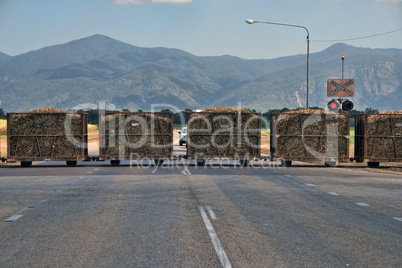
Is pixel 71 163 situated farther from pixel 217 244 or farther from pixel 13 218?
pixel 217 244

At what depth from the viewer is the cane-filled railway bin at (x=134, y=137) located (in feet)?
77.1

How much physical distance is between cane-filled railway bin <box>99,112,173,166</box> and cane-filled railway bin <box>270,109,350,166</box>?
516cm

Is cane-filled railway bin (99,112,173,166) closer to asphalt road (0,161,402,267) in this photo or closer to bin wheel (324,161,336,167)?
bin wheel (324,161,336,167)

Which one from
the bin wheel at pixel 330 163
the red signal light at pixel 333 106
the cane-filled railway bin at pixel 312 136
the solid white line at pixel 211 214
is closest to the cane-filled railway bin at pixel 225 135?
the cane-filled railway bin at pixel 312 136

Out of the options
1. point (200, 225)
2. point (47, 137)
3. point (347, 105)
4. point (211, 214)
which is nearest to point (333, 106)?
point (347, 105)

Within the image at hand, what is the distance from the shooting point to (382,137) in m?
22.7

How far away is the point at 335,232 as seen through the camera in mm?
8078

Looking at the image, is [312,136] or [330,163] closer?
[312,136]

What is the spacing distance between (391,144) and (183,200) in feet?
46.5

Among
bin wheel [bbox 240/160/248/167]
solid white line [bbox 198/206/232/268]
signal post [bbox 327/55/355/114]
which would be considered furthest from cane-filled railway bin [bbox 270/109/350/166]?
solid white line [bbox 198/206/232/268]

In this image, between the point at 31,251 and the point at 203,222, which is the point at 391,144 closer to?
the point at 203,222

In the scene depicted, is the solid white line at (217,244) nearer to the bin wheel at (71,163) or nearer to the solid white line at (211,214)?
the solid white line at (211,214)

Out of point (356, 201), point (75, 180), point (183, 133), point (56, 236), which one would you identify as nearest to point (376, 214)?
point (356, 201)

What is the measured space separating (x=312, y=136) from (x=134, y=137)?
26.8ft
